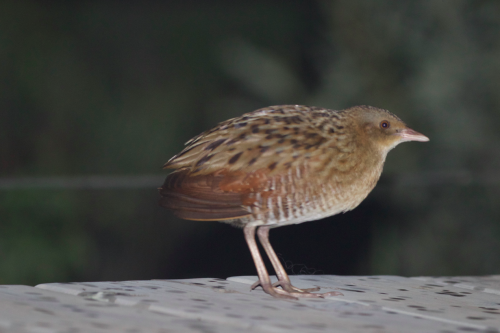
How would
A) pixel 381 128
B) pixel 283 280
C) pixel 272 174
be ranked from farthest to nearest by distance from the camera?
pixel 381 128, pixel 283 280, pixel 272 174

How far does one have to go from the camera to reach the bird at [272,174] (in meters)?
1.92

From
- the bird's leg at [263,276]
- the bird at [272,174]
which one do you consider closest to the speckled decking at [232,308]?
the bird's leg at [263,276]

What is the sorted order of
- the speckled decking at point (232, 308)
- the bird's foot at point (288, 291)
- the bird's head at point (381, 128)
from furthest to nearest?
the bird's head at point (381, 128)
the bird's foot at point (288, 291)
the speckled decking at point (232, 308)

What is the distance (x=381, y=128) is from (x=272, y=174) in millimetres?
471

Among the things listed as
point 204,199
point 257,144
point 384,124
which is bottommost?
point 204,199

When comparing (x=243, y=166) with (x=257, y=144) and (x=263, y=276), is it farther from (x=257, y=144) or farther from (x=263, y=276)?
(x=263, y=276)

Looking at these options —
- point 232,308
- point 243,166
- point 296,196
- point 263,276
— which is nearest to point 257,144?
point 243,166

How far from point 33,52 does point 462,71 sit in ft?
9.19

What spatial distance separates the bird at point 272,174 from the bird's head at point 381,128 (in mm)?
37

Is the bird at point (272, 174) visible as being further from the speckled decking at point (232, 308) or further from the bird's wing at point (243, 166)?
the speckled decking at point (232, 308)

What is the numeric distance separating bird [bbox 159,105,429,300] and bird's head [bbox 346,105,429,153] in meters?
0.04

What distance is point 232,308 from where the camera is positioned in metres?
1.58

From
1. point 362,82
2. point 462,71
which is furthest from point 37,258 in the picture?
point 462,71

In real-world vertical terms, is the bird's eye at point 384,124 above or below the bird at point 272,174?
above
